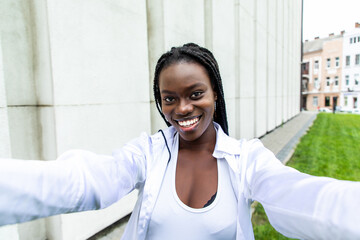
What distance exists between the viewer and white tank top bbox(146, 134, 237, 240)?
3.64 ft

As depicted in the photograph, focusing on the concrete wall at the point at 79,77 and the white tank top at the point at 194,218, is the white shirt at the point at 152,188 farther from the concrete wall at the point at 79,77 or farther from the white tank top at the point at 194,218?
the concrete wall at the point at 79,77

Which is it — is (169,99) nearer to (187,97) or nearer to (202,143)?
(187,97)

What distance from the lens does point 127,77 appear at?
127 inches

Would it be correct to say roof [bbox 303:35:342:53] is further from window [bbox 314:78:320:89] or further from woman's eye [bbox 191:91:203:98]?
woman's eye [bbox 191:91:203:98]

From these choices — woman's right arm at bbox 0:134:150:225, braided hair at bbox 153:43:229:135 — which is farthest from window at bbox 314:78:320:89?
woman's right arm at bbox 0:134:150:225

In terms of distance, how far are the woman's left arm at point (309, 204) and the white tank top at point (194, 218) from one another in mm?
186

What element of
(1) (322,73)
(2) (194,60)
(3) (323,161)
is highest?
(1) (322,73)

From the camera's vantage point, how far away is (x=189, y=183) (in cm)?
125

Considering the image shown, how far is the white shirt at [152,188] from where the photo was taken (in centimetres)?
66

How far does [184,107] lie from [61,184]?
0.73 metres

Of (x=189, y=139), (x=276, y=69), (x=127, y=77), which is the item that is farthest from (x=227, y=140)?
(x=276, y=69)

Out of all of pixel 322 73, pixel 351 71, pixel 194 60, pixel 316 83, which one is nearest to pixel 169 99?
pixel 194 60

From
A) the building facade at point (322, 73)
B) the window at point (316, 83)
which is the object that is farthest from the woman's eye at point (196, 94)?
the window at point (316, 83)

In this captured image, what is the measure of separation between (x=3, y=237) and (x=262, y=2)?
1073cm
